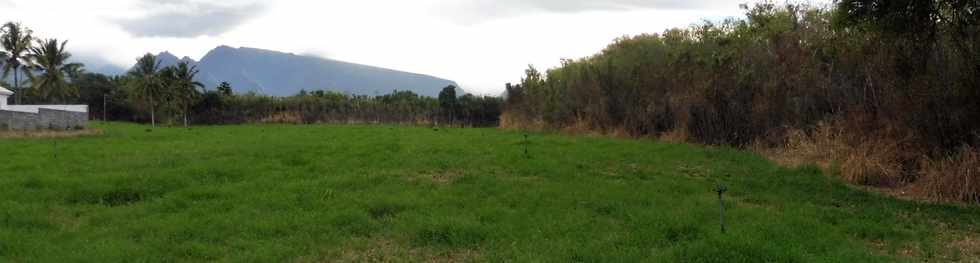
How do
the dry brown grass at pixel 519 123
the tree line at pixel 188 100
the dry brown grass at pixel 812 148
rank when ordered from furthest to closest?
the tree line at pixel 188 100 < the dry brown grass at pixel 519 123 < the dry brown grass at pixel 812 148

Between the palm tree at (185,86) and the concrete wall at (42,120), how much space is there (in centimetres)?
1973

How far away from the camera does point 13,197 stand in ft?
26.5

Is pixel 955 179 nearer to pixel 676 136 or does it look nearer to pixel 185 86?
pixel 676 136

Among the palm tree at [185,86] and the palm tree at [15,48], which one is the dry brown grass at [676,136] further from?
the palm tree at [15,48]

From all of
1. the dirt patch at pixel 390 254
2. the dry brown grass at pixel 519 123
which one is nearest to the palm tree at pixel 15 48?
the dry brown grass at pixel 519 123

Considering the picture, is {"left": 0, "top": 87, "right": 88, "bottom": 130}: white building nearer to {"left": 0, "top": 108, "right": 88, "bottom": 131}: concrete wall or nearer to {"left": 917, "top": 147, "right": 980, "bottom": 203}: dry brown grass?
{"left": 0, "top": 108, "right": 88, "bottom": 131}: concrete wall

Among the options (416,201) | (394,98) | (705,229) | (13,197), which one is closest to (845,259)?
(705,229)

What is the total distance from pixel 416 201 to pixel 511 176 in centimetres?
282

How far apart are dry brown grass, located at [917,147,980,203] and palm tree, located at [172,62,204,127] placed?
47670 mm

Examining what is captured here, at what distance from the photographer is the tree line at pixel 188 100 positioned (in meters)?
45.4

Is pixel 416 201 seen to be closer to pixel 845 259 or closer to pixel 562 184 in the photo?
pixel 562 184

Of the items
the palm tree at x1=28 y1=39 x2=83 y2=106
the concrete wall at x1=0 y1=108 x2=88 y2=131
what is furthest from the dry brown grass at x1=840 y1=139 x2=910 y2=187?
the palm tree at x1=28 y1=39 x2=83 y2=106

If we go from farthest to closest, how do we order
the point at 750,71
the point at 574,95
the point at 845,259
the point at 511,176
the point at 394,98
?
the point at 394,98, the point at 574,95, the point at 750,71, the point at 511,176, the point at 845,259

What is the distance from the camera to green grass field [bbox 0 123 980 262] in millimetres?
5266
